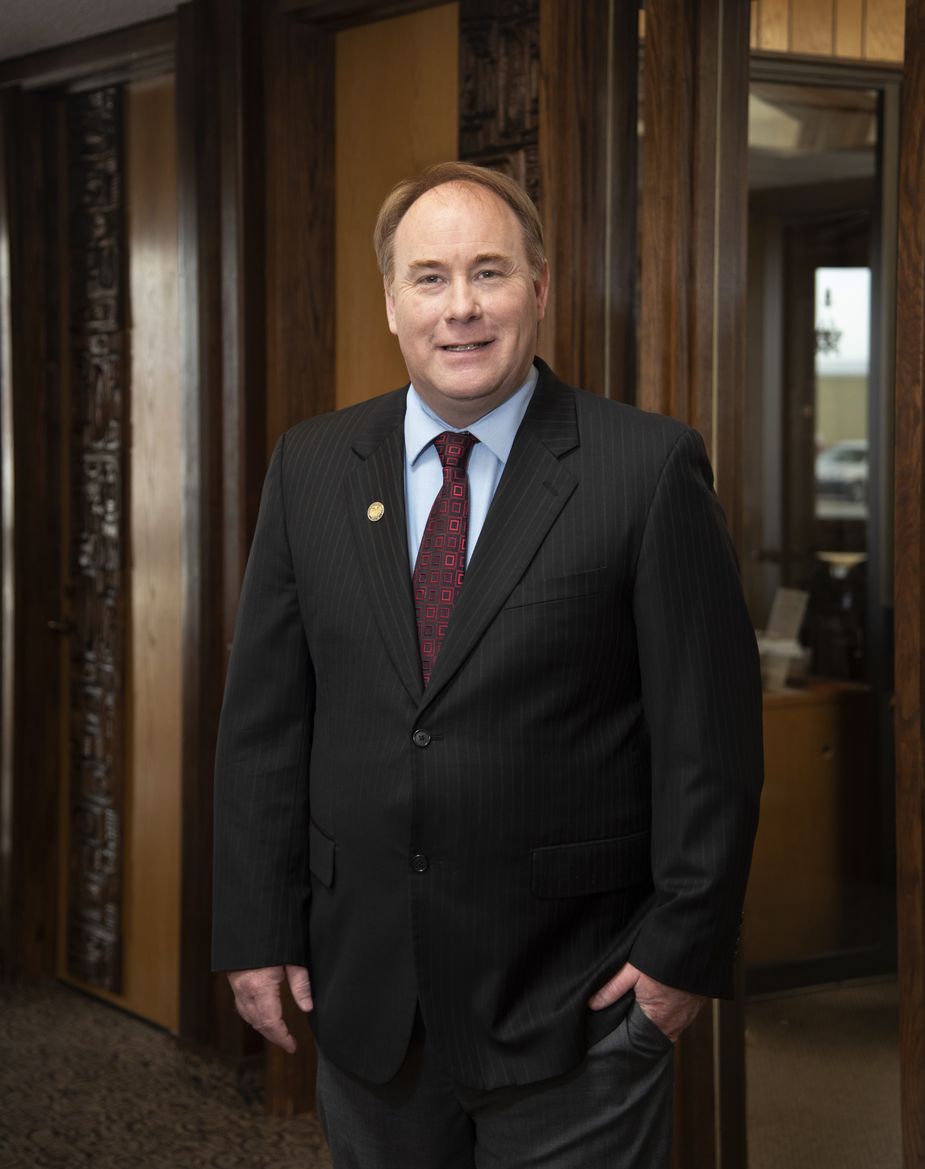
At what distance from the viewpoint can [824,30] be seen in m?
3.78

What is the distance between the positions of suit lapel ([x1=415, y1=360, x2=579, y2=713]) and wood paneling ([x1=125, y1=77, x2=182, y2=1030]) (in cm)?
219

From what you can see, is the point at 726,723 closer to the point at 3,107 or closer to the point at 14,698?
the point at 14,698

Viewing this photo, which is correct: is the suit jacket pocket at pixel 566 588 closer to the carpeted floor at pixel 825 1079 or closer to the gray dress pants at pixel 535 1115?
the gray dress pants at pixel 535 1115

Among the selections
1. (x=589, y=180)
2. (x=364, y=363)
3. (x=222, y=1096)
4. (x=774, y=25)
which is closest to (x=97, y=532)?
(x=364, y=363)

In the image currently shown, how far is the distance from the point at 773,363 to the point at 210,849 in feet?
8.68

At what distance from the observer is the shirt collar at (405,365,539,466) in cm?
179

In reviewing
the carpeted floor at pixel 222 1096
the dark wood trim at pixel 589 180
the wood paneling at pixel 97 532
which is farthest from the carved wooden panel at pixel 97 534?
the dark wood trim at pixel 589 180

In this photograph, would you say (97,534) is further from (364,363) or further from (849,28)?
(849,28)

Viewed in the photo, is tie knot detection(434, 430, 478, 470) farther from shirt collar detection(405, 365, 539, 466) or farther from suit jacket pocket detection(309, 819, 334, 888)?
suit jacket pocket detection(309, 819, 334, 888)

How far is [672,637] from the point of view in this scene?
65.1 inches

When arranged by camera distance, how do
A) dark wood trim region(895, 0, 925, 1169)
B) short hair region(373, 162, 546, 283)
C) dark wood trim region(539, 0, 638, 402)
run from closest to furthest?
short hair region(373, 162, 546, 283) → dark wood trim region(895, 0, 925, 1169) → dark wood trim region(539, 0, 638, 402)

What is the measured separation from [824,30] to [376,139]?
4.48 feet

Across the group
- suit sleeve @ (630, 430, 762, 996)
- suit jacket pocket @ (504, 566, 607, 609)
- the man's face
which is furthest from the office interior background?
the man's face

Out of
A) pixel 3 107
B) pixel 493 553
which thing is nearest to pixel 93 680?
pixel 3 107
